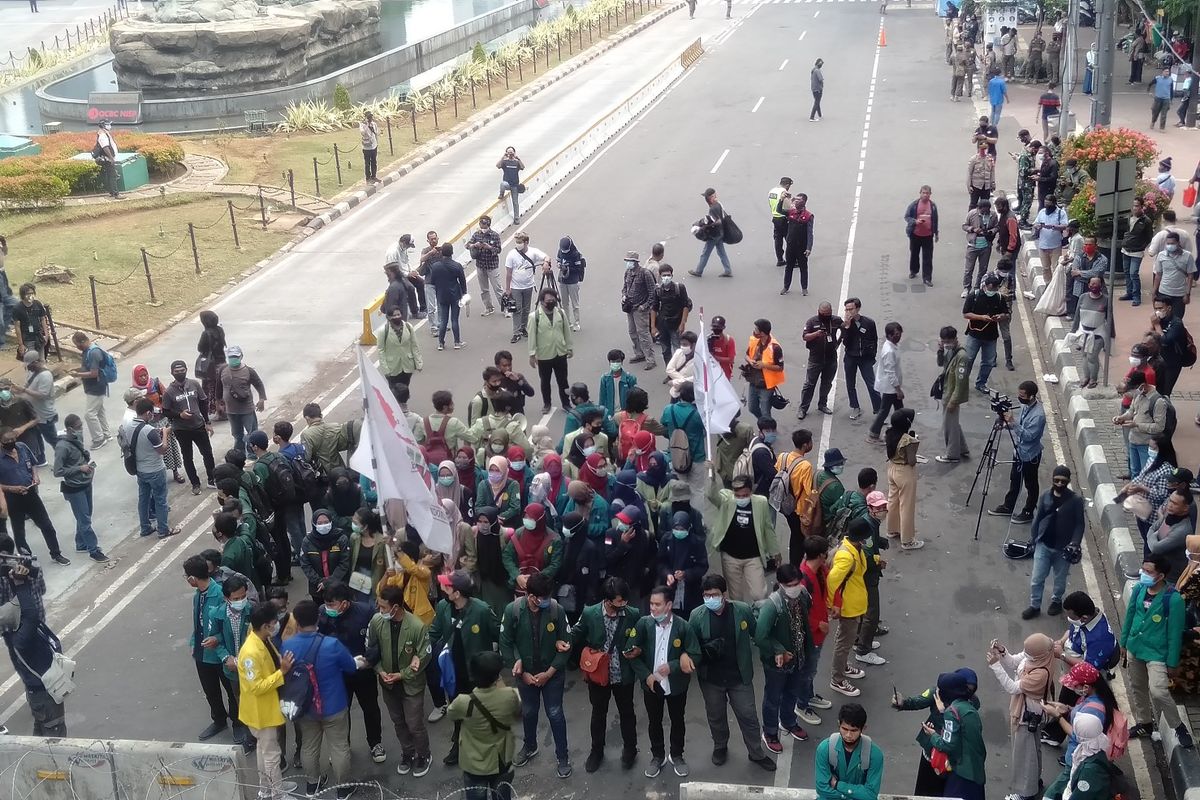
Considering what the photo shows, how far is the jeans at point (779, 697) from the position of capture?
9.23m

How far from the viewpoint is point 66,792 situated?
8.48m

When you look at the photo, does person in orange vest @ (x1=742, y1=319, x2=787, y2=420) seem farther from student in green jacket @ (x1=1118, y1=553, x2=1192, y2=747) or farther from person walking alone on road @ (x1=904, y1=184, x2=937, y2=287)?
person walking alone on road @ (x1=904, y1=184, x2=937, y2=287)

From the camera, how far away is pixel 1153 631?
9164 millimetres

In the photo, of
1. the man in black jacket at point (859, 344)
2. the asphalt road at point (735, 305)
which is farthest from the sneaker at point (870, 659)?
the man in black jacket at point (859, 344)

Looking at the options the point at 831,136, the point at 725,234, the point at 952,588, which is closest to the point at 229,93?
the point at 831,136

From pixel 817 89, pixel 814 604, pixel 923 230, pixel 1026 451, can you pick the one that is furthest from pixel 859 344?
pixel 817 89

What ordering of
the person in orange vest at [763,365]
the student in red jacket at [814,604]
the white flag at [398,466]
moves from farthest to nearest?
the person in orange vest at [763,365] < the white flag at [398,466] < the student in red jacket at [814,604]

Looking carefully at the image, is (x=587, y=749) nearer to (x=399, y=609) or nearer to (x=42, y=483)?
(x=399, y=609)

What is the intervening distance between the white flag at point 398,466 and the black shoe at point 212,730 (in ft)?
7.15

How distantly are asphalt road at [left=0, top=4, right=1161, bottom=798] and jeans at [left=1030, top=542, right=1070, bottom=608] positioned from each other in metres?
0.23

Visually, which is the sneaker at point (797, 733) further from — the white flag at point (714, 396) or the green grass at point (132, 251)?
the green grass at point (132, 251)

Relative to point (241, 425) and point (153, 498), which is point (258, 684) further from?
point (241, 425)

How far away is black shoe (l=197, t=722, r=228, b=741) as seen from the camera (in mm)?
9992

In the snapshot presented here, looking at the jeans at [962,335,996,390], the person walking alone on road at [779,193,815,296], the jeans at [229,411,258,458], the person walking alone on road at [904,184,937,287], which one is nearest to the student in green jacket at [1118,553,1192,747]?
the jeans at [962,335,996,390]
